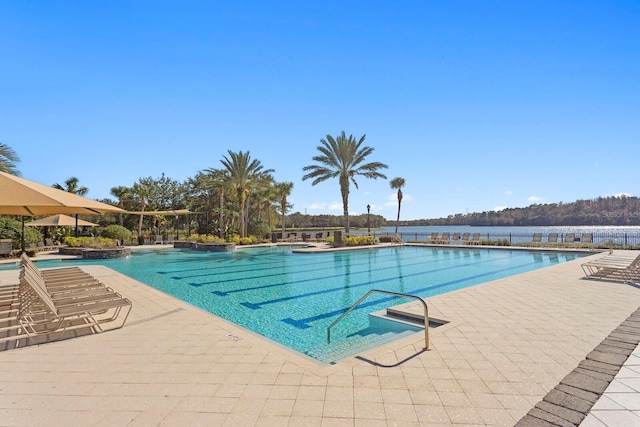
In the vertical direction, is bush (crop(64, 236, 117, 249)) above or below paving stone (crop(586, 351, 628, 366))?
above

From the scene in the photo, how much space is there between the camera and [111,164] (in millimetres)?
19734

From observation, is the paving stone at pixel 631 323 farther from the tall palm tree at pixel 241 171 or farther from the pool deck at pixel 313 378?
the tall palm tree at pixel 241 171

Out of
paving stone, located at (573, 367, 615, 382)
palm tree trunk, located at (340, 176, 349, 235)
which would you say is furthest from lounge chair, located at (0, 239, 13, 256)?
paving stone, located at (573, 367, 615, 382)

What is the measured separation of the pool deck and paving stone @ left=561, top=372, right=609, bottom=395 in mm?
27

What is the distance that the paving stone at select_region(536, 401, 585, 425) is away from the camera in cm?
252

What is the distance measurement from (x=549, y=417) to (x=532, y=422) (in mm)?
185

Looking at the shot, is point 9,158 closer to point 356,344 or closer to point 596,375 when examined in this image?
point 356,344

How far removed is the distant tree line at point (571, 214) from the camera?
58469 mm

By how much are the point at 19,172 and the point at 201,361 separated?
57.2ft

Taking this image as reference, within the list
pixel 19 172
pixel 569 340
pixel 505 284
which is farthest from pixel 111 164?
pixel 569 340

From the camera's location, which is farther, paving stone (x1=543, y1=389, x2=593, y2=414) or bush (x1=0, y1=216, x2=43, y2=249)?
bush (x1=0, y1=216, x2=43, y2=249)

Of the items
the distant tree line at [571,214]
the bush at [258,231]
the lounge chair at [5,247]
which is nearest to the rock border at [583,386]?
the lounge chair at [5,247]

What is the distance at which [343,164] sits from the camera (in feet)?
85.4

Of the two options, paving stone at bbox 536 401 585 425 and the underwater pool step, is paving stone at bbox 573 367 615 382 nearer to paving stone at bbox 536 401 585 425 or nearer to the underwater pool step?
paving stone at bbox 536 401 585 425
